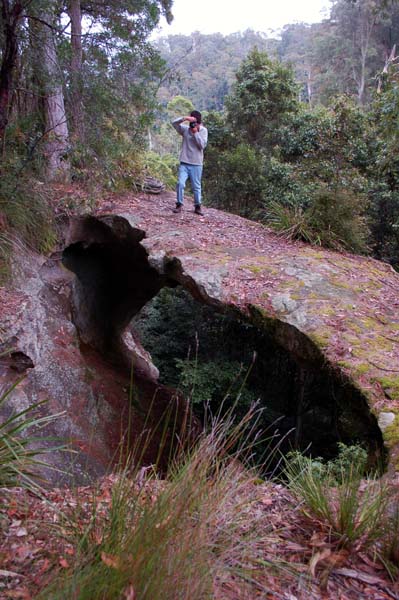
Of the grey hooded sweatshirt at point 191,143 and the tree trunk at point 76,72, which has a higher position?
the tree trunk at point 76,72

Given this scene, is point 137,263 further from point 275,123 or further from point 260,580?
point 260,580

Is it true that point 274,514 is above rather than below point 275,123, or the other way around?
below

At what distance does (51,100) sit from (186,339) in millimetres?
5823

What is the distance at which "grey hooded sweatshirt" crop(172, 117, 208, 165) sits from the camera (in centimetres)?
761

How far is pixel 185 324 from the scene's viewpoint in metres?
10.9

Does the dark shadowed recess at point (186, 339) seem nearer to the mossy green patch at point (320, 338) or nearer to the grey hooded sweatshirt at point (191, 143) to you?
the grey hooded sweatshirt at point (191, 143)

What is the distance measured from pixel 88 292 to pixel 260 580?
8576mm

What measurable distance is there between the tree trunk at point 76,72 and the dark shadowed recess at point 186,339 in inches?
63.9

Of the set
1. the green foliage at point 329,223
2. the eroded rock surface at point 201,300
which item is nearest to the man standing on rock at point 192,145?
the eroded rock surface at point 201,300

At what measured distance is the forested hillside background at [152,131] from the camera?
20.8ft

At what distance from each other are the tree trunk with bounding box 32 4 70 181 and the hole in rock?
3968mm

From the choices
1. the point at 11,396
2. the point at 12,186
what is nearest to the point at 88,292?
the point at 12,186

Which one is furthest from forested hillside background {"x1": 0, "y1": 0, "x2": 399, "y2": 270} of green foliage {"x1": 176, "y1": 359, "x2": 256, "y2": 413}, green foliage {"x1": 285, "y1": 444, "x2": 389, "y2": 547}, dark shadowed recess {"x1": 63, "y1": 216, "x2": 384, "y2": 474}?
green foliage {"x1": 285, "y1": 444, "x2": 389, "y2": 547}

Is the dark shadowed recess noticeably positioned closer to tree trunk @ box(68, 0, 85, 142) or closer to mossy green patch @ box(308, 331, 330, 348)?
tree trunk @ box(68, 0, 85, 142)
